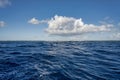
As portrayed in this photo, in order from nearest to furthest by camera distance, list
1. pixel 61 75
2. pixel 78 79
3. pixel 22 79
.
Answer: pixel 22 79, pixel 78 79, pixel 61 75

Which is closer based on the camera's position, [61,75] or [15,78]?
[15,78]

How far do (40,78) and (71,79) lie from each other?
224cm

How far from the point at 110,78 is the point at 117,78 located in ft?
1.79

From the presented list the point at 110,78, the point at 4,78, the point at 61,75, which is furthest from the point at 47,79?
the point at 110,78

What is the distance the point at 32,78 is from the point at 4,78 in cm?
191

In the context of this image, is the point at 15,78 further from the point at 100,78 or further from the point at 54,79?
the point at 100,78

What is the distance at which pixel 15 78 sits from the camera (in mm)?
9578

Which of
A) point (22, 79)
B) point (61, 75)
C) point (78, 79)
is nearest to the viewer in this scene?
point (22, 79)

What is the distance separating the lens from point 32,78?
31.7 feet

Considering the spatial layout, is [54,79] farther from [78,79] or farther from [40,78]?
[78,79]

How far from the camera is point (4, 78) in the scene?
31.1 ft

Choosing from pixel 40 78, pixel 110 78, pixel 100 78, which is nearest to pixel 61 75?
pixel 40 78

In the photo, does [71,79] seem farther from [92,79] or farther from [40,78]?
[40,78]

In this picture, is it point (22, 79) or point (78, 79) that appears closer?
point (22, 79)
